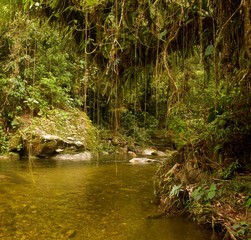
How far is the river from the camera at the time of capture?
11.0 feet

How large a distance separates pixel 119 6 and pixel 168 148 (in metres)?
10.1

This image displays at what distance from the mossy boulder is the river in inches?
106

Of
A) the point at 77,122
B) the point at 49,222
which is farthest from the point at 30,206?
the point at 77,122

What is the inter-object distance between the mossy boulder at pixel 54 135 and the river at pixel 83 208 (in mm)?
2684

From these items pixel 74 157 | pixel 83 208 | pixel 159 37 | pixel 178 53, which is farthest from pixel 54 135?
pixel 159 37

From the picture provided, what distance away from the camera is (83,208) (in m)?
4.24

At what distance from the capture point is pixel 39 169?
24.3 ft

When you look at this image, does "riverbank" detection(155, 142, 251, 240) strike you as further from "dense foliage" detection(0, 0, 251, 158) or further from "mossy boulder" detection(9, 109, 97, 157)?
"mossy boulder" detection(9, 109, 97, 157)

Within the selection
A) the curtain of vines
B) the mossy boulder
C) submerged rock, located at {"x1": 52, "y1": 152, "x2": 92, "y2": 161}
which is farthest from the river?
the mossy boulder

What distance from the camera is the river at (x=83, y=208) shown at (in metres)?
3.35

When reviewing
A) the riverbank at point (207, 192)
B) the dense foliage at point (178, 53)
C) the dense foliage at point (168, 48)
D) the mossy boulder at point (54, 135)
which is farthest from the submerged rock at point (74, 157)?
the riverbank at point (207, 192)

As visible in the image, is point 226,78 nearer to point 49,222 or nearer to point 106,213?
point 106,213

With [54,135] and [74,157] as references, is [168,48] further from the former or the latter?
[54,135]

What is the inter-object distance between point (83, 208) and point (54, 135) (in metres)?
6.23
